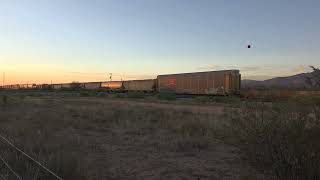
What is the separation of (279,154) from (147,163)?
3760 mm

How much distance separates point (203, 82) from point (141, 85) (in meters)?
24.1

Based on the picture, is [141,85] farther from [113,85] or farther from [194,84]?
[194,84]

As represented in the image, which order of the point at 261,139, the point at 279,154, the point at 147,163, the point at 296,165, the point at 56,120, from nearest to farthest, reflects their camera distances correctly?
the point at 296,165
the point at 279,154
the point at 261,139
the point at 147,163
the point at 56,120

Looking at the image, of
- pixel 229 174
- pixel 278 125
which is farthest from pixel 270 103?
pixel 229 174

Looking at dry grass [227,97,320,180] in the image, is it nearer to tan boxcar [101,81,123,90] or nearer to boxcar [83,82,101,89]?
tan boxcar [101,81,123,90]

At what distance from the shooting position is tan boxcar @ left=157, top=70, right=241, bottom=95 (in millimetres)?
55062

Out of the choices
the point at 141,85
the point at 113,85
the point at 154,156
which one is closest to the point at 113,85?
the point at 113,85

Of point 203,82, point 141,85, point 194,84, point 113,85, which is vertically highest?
point 203,82

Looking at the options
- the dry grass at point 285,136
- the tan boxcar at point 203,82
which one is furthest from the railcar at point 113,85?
the dry grass at point 285,136

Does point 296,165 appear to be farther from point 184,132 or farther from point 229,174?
A: point 184,132

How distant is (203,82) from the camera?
204ft

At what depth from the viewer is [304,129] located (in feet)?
31.1

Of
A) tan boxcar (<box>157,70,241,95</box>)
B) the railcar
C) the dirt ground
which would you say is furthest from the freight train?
the dirt ground

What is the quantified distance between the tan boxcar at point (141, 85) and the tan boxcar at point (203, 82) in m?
2.99
